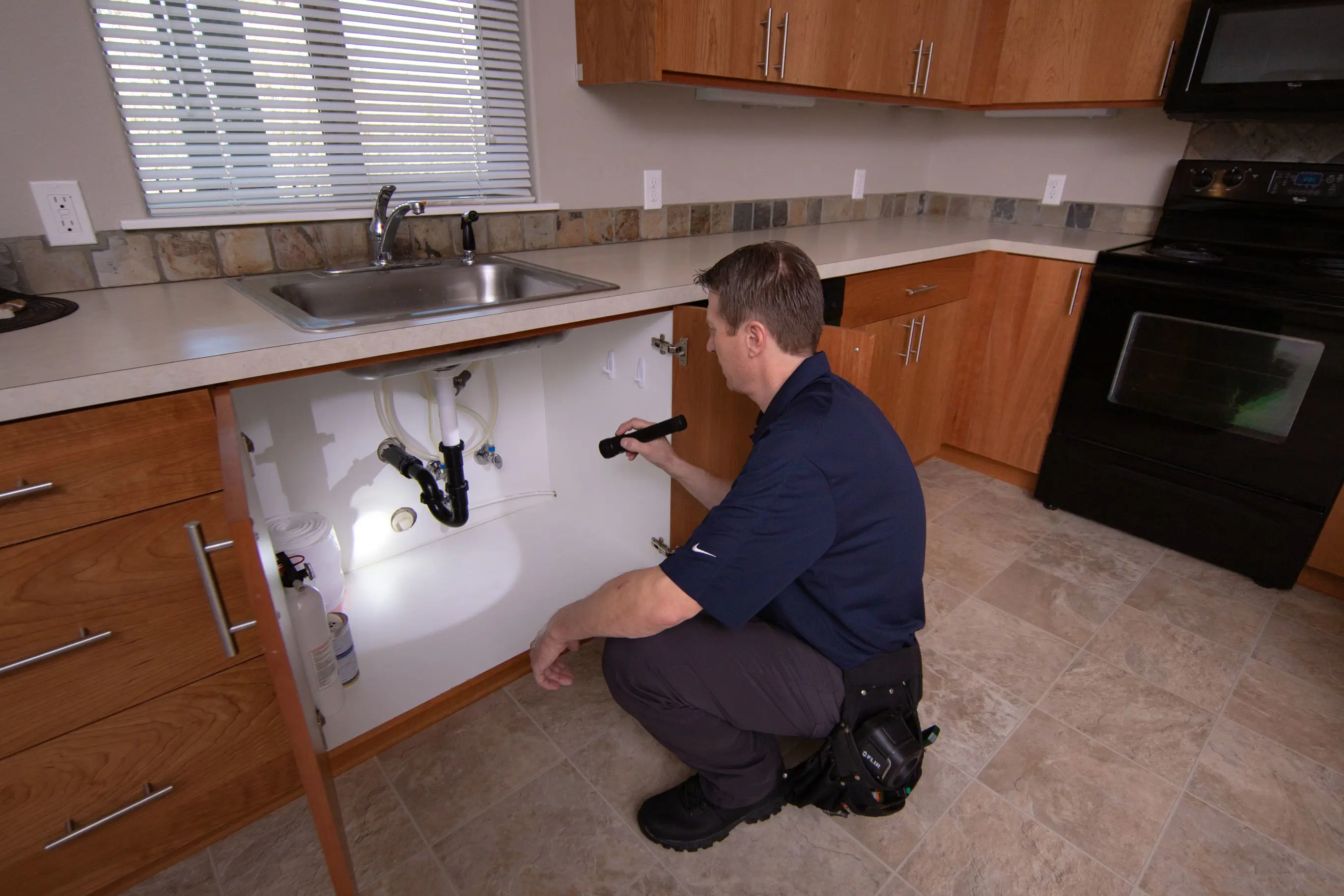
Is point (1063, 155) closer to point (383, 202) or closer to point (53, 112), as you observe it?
point (383, 202)

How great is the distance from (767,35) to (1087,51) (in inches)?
49.5

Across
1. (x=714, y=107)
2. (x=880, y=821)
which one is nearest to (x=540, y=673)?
(x=880, y=821)

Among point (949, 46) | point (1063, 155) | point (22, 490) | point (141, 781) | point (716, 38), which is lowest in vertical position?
point (141, 781)

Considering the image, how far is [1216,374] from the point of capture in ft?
6.42

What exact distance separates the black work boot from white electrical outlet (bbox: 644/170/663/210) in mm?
1629

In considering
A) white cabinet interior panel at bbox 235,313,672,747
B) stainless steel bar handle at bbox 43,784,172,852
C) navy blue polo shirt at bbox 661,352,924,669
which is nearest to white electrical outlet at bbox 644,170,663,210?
white cabinet interior panel at bbox 235,313,672,747

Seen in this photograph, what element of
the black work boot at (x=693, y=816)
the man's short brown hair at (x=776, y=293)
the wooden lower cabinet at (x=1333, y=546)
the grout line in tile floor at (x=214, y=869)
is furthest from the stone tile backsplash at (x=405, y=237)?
the black work boot at (x=693, y=816)

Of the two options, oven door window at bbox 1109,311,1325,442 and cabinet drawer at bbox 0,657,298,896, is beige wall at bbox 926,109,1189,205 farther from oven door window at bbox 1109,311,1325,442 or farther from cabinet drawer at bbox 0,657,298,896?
cabinet drawer at bbox 0,657,298,896

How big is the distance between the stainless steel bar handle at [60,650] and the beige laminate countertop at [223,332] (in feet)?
1.02

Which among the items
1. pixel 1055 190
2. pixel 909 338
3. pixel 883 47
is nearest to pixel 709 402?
pixel 909 338

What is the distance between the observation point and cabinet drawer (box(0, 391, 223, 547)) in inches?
32.6

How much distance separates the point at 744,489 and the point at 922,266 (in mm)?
1542

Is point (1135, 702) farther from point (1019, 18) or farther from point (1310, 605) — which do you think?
point (1019, 18)

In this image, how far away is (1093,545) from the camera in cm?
221
